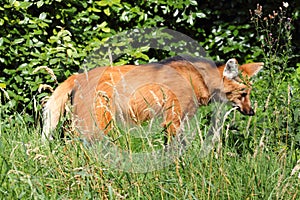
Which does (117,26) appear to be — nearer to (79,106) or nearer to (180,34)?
(180,34)

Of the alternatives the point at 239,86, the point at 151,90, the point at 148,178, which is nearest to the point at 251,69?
the point at 239,86

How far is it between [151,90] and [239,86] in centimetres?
104

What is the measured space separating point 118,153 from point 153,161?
0.71 feet

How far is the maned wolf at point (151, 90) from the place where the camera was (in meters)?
4.38

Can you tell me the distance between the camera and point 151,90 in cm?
485

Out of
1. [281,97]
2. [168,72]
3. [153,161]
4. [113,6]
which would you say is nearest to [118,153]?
[153,161]

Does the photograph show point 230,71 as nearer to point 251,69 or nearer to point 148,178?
point 251,69

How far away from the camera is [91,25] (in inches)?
253

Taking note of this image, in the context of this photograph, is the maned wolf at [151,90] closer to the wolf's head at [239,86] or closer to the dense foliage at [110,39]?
the wolf's head at [239,86]

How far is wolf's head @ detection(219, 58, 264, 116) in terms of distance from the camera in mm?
5320

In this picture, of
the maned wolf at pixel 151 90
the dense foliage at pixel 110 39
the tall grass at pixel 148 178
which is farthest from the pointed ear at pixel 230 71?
the tall grass at pixel 148 178

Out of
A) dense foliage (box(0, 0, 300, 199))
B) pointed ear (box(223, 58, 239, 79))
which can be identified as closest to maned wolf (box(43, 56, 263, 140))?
pointed ear (box(223, 58, 239, 79))

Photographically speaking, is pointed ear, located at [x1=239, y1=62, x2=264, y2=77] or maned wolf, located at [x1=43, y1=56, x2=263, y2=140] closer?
maned wolf, located at [x1=43, y1=56, x2=263, y2=140]

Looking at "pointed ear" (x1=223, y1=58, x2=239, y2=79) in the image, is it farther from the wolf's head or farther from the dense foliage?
the dense foliage
